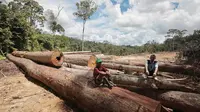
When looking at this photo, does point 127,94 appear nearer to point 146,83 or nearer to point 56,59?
point 146,83

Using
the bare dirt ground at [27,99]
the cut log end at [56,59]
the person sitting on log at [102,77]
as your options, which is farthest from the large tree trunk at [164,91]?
the cut log end at [56,59]

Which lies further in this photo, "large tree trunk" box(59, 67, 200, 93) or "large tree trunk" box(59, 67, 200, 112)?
"large tree trunk" box(59, 67, 200, 93)

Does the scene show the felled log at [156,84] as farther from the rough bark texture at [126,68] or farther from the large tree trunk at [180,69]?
the large tree trunk at [180,69]

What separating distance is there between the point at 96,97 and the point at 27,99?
102 inches

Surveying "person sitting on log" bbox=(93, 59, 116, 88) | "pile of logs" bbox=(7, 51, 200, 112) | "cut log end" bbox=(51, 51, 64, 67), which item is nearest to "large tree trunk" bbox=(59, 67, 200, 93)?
"pile of logs" bbox=(7, 51, 200, 112)

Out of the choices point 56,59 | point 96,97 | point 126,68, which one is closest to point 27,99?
point 96,97

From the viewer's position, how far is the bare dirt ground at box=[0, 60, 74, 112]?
474 cm

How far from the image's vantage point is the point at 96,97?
13.2 feet

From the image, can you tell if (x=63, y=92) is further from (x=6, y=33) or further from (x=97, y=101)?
(x=6, y=33)

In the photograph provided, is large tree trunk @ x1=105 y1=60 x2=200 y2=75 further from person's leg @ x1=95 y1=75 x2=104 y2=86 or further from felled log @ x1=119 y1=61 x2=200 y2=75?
person's leg @ x1=95 y1=75 x2=104 y2=86

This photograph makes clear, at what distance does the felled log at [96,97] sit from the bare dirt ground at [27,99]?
36cm

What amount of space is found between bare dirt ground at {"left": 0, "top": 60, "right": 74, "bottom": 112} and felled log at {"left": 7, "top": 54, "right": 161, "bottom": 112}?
0.36m

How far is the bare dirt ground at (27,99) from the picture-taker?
4.74 metres

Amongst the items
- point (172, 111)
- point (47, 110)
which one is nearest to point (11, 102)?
point (47, 110)
